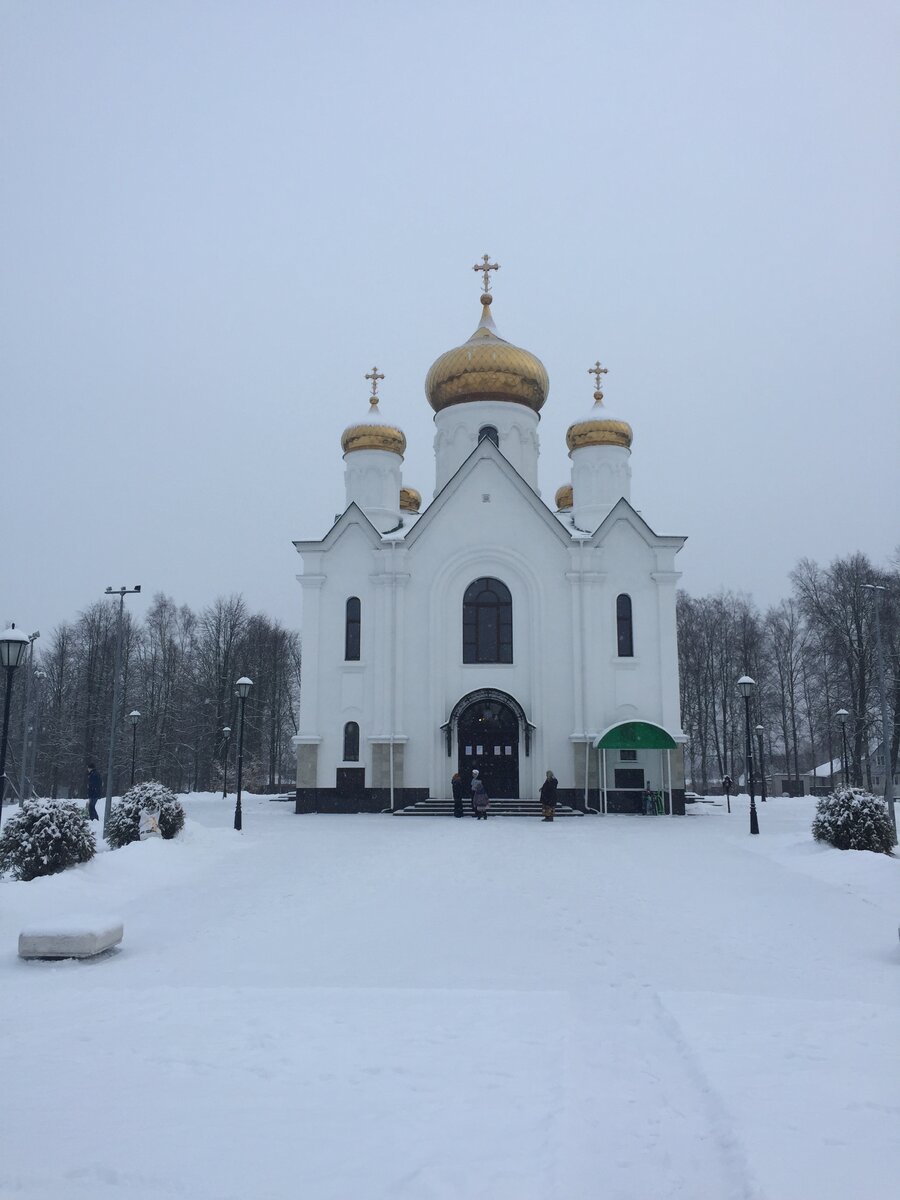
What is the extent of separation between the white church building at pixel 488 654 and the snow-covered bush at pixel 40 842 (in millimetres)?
15194

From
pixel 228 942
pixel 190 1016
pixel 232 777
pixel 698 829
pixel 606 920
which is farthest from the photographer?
pixel 232 777

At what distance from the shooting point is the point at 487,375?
1277 inches

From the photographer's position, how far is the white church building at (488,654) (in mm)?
27578

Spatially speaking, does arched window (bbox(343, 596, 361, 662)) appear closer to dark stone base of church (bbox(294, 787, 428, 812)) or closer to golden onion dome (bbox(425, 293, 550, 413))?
dark stone base of church (bbox(294, 787, 428, 812))

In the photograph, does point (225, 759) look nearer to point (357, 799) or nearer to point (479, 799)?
point (357, 799)

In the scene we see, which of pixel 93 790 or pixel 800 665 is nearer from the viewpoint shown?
pixel 93 790

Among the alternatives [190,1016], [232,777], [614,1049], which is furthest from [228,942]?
[232,777]

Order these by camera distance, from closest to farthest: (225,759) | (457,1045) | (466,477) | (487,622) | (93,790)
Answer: (457,1045) < (93,790) < (487,622) < (466,477) < (225,759)

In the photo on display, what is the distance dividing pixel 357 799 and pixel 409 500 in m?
13.7

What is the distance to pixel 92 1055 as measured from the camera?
5848mm

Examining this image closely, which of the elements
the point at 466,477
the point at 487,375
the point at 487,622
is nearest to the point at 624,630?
the point at 487,622

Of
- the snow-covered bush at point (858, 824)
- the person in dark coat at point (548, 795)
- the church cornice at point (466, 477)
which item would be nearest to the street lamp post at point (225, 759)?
the church cornice at point (466, 477)

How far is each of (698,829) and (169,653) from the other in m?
37.8

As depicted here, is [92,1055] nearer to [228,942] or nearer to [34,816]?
[228,942]
